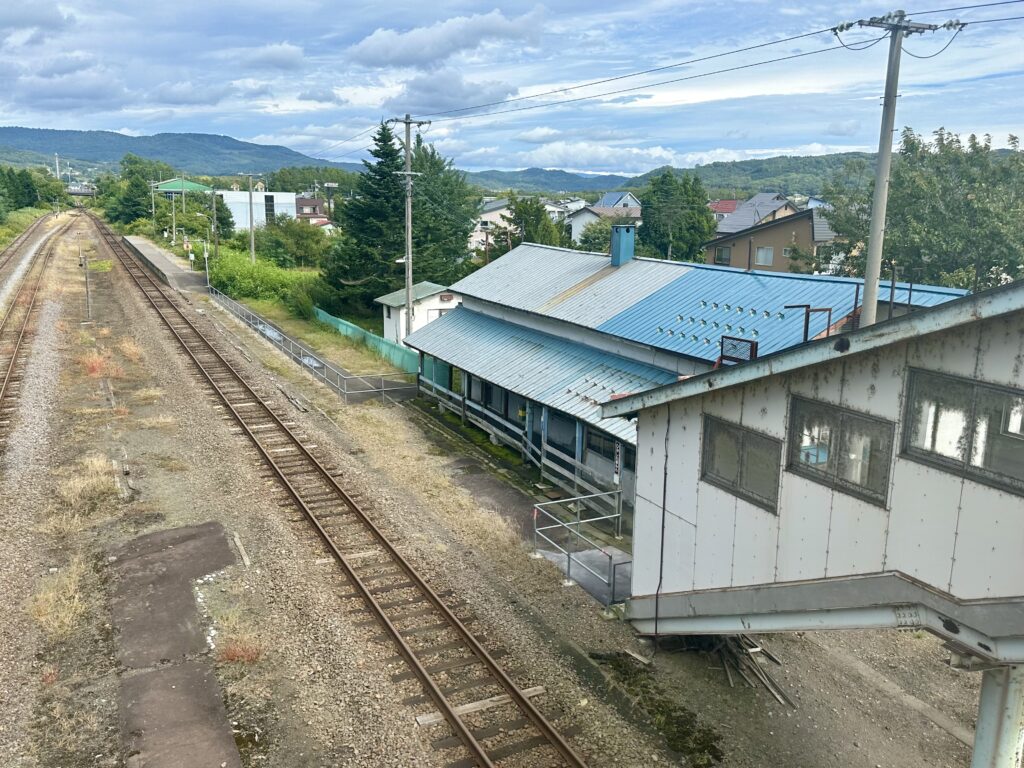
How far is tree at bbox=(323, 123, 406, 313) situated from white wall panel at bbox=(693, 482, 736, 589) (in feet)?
115

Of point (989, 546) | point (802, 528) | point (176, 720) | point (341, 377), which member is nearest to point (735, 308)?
point (802, 528)

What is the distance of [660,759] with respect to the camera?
11094mm

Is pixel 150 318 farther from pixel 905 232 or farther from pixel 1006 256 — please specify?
pixel 1006 256

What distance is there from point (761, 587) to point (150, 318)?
43197 millimetres

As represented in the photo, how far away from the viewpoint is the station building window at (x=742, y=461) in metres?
10.4

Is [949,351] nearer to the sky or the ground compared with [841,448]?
nearer to the sky

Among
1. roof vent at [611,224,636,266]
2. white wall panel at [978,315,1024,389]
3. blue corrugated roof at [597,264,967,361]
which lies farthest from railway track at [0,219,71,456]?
white wall panel at [978,315,1024,389]

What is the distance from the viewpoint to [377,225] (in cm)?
4428

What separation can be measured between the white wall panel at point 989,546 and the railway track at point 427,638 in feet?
18.5

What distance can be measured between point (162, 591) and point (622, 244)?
56.0ft

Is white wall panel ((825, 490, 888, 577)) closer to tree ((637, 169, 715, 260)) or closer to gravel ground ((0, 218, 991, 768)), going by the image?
gravel ground ((0, 218, 991, 768))

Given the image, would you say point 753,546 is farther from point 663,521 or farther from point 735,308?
point 735,308

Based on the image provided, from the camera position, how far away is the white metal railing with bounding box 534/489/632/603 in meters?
16.1

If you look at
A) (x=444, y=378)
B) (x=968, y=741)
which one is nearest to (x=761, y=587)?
(x=968, y=741)
